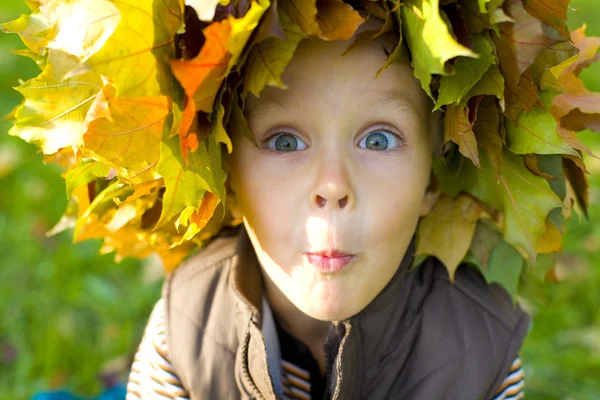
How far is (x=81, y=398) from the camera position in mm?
2279

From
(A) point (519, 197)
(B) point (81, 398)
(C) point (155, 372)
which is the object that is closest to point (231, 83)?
(A) point (519, 197)

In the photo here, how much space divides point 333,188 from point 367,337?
0.48 meters

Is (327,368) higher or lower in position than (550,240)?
lower

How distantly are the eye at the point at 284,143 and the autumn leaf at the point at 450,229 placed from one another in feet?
1.54

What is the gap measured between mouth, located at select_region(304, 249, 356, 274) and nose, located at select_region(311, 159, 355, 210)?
9 centimetres

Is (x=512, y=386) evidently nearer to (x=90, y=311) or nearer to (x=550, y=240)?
(x=550, y=240)

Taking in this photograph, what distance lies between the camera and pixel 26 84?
4.77 ft

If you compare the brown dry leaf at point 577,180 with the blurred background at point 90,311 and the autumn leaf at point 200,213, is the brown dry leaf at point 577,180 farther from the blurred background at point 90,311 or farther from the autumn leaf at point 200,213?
the autumn leaf at point 200,213

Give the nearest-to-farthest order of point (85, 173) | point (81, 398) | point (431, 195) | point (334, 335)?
1. point (85, 173)
2. point (334, 335)
3. point (431, 195)
4. point (81, 398)

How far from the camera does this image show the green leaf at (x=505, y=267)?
6.08ft

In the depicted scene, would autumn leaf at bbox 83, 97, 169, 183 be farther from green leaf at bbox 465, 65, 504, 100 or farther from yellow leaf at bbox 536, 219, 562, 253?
→ yellow leaf at bbox 536, 219, 562, 253

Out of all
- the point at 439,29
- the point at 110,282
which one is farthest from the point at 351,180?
the point at 110,282

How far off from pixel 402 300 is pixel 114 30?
38.5 inches

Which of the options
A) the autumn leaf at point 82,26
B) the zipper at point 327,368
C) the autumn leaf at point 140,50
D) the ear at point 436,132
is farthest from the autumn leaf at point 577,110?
the autumn leaf at point 82,26
